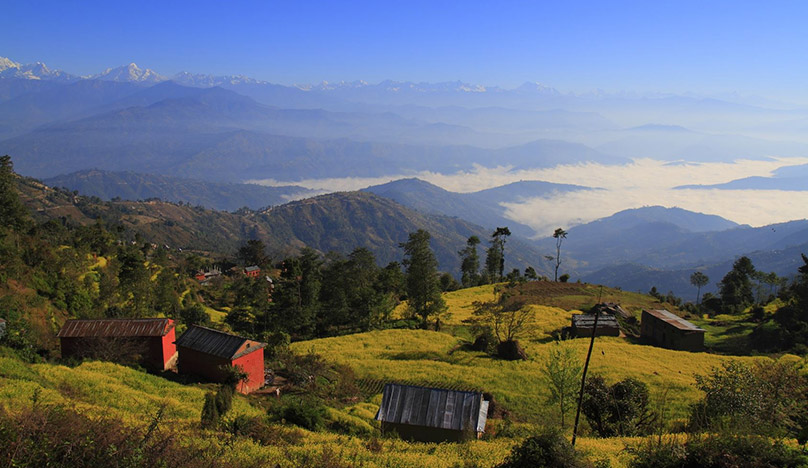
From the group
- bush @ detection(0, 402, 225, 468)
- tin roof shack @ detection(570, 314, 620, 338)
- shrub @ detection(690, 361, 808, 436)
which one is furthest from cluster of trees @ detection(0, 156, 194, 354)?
tin roof shack @ detection(570, 314, 620, 338)

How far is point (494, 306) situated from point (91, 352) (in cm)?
3527

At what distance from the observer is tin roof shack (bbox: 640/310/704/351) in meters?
50.0

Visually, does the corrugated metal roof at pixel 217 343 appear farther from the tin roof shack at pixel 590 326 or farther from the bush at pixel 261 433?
the tin roof shack at pixel 590 326

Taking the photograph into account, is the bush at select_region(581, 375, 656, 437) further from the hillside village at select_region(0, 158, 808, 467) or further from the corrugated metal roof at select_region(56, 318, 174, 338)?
the corrugated metal roof at select_region(56, 318, 174, 338)

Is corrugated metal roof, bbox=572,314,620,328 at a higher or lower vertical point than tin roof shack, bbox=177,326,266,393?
lower

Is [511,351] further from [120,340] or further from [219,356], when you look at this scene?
[120,340]

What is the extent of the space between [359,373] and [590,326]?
27069mm

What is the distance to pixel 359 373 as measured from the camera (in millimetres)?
39281

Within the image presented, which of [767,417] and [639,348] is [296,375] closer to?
[767,417]

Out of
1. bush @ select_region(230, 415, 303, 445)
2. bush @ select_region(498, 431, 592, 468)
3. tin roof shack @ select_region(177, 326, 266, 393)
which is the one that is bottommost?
tin roof shack @ select_region(177, 326, 266, 393)

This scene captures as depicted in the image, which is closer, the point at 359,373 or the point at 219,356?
the point at 219,356

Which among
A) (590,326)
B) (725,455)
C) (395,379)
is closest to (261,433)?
(725,455)

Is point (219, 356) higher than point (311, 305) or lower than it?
higher

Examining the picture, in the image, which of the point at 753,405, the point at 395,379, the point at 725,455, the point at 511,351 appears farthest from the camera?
the point at 511,351
